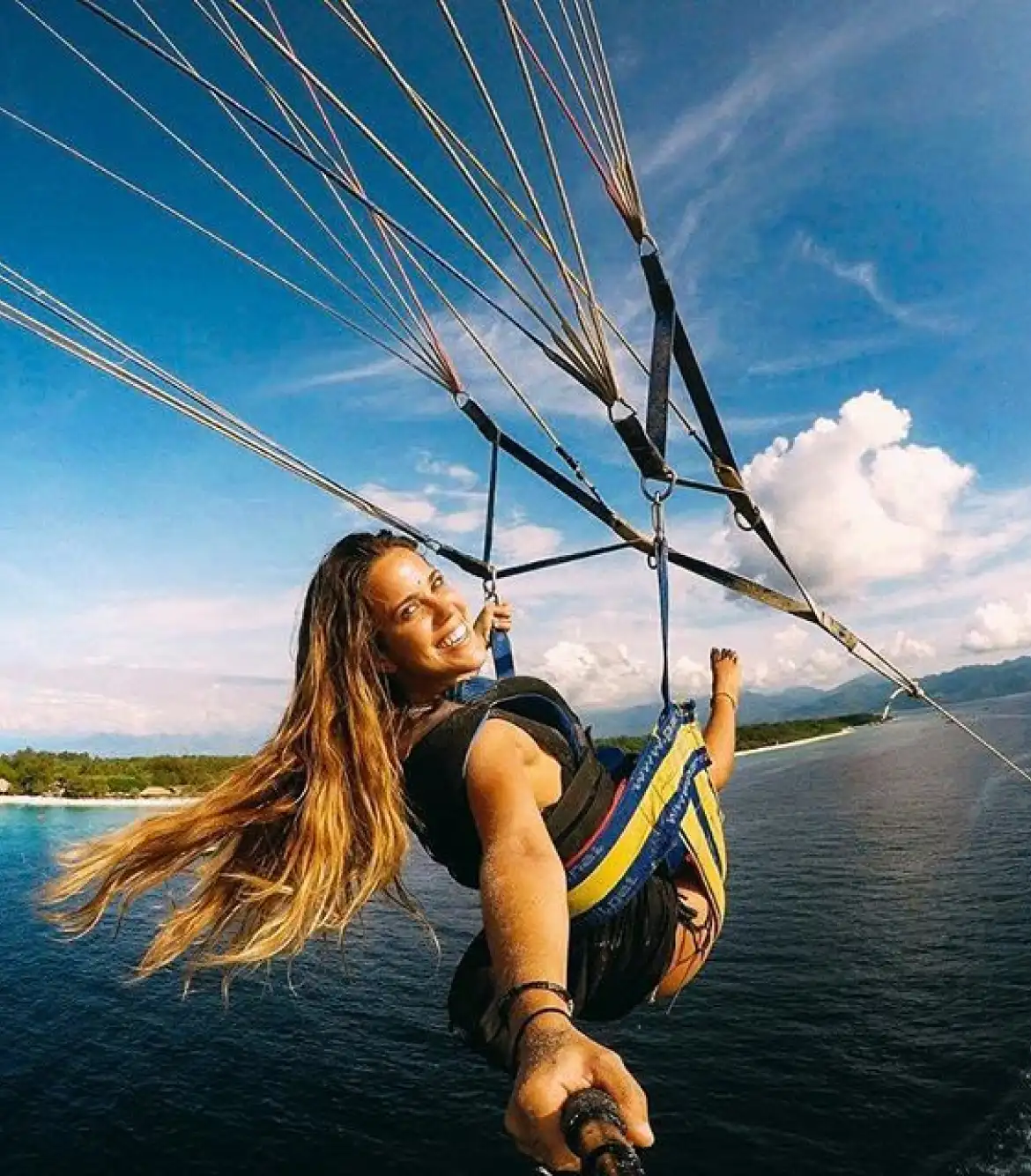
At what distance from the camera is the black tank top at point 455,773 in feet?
9.79

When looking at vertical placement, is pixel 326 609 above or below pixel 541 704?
above

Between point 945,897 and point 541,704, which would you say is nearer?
point 541,704

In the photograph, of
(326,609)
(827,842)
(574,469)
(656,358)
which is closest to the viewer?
(326,609)

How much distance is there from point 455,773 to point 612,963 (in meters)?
1.26

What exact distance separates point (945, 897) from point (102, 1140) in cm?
2770

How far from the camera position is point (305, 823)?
3.39 meters

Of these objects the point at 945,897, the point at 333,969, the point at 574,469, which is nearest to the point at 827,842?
the point at 945,897

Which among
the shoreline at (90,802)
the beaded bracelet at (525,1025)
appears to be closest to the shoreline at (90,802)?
the shoreline at (90,802)

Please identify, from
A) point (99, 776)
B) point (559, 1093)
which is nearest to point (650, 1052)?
point (559, 1093)

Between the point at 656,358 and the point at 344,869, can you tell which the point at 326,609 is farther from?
the point at 656,358

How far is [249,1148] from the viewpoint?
665 inches

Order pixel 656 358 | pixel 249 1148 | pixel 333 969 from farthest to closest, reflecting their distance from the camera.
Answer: pixel 333 969, pixel 249 1148, pixel 656 358

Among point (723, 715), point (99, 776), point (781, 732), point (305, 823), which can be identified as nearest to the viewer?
point (305, 823)

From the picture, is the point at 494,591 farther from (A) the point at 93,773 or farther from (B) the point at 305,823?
(A) the point at 93,773
